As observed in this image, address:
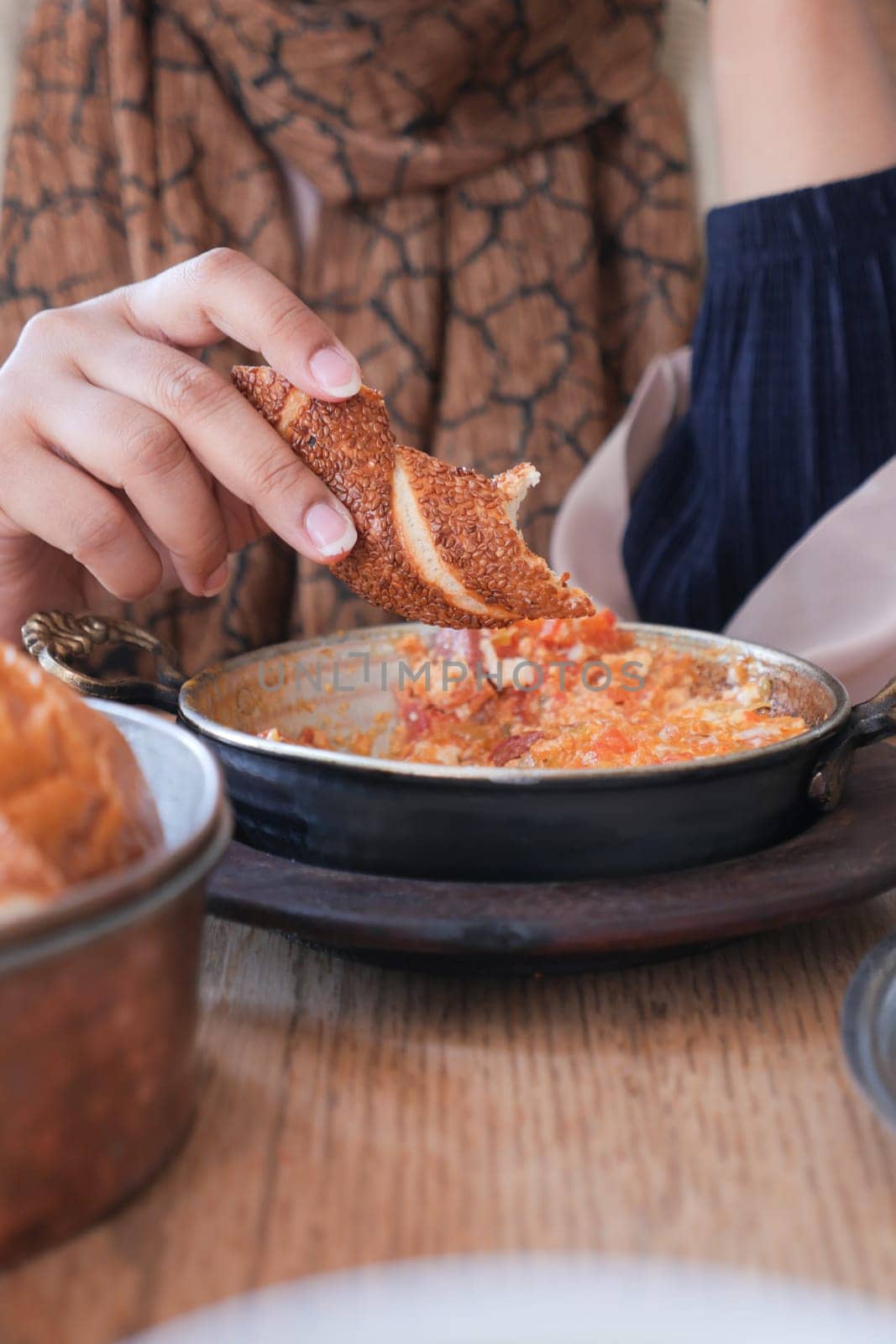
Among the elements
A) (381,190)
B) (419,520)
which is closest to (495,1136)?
(419,520)

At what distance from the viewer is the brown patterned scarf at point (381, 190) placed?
1803 millimetres

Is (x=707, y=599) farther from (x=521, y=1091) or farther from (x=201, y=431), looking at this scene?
(x=521, y=1091)

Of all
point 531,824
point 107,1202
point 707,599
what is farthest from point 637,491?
point 107,1202

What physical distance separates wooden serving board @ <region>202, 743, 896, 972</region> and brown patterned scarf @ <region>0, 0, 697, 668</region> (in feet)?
4.12

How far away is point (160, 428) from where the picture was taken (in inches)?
35.1

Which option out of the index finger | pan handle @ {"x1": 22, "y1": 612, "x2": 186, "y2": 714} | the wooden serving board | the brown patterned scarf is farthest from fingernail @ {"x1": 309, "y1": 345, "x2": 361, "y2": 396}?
the brown patterned scarf

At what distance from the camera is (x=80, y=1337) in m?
0.36

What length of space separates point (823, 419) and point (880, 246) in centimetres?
21

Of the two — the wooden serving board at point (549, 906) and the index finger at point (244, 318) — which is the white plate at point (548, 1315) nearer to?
the wooden serving board at point (549, 906)

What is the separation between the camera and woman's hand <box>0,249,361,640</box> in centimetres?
84

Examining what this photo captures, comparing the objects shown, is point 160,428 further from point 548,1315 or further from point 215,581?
point 548,1315

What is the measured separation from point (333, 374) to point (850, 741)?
0.44 metres

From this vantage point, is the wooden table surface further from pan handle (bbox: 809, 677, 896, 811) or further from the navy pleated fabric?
the navy pleated fabric

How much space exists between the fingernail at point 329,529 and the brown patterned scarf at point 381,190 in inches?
38.8
